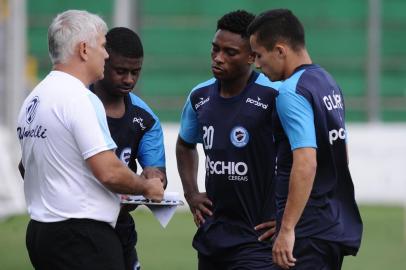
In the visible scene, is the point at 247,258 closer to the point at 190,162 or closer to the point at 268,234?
the point at 268,234

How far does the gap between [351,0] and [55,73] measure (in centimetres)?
1551

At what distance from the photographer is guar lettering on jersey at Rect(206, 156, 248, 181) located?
268 inches

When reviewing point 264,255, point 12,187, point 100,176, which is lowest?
point 12,187

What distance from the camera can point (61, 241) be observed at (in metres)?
5.96

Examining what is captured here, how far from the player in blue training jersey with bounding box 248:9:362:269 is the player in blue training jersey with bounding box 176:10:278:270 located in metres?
0.51

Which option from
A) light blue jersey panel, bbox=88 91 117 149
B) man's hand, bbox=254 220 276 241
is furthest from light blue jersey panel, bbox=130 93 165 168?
light blue jersey panel, bbox=88 91 117 149

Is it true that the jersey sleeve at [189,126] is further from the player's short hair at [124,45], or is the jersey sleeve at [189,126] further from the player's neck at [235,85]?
the player's short hair at [124,45]

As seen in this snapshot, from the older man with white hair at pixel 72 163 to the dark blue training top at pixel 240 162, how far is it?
2.73 feet

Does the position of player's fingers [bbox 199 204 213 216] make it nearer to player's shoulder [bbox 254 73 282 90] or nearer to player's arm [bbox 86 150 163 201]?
player's shoulder [bbox 254 73 282 90]

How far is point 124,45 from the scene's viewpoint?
22.7 feet

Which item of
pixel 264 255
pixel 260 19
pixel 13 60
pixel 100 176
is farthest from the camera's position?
pixel 13 60

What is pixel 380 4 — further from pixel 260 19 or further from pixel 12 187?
pixel 260 19

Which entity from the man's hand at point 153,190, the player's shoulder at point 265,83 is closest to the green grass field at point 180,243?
the player's shoulder at point 265,83

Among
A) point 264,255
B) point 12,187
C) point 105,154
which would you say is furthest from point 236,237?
point 12,187
